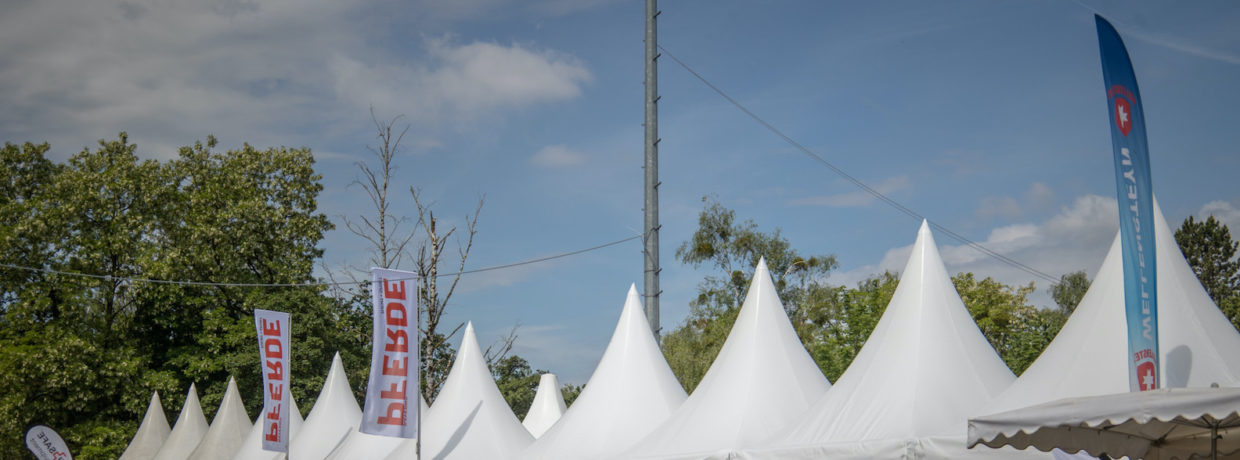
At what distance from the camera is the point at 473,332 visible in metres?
19.2

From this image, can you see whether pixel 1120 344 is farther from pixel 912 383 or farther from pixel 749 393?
pixel 749 393

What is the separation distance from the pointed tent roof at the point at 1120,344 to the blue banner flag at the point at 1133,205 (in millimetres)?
1417

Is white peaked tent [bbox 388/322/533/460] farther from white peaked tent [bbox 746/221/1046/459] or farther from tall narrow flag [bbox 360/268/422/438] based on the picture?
white peaked tent [bbox 746/221/1046/459]

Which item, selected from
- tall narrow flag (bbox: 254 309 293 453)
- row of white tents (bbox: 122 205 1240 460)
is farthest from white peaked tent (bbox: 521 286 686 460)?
tall narrow flag (bbox: 254 309 293 453)

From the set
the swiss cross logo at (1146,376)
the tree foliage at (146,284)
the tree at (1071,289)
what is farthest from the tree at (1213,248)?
the swiss cross logo at (1146,376)

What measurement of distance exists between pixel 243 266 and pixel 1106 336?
29.2 m

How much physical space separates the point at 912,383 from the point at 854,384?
0.67m

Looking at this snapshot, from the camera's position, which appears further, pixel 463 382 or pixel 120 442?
pixel 120 442

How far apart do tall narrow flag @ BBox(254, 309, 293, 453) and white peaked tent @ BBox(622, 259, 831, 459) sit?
830 cm

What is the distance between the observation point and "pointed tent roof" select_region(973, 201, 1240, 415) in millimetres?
8727

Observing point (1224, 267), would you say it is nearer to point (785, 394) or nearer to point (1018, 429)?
point (785, 394)

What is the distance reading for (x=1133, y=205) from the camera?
7.63m

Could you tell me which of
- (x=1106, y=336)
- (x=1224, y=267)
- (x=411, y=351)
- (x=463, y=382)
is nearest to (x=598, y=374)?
(x=411, y=351)

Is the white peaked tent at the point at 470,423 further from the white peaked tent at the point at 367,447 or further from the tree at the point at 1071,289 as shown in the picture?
the tree at the point at 1071,289
